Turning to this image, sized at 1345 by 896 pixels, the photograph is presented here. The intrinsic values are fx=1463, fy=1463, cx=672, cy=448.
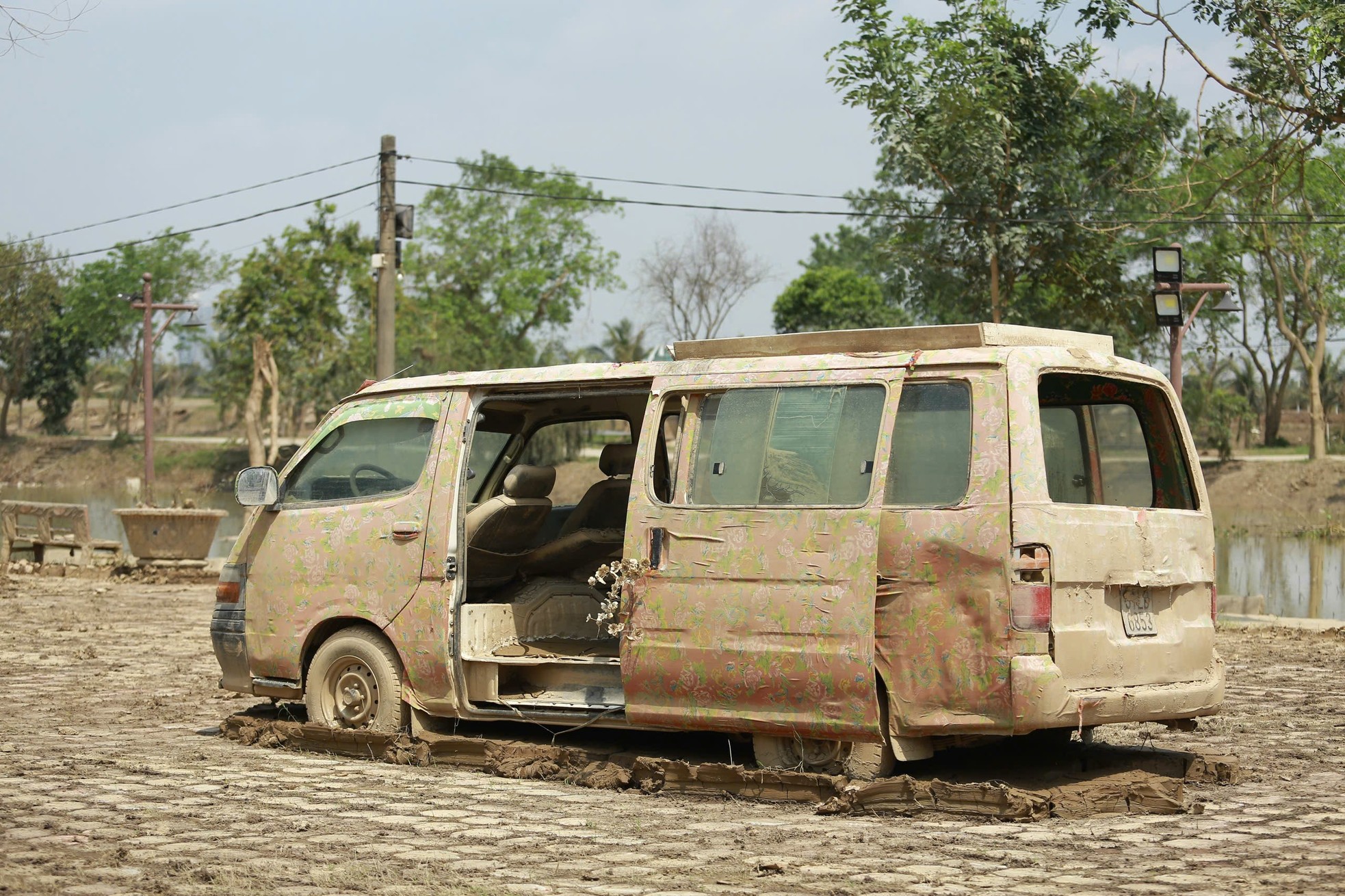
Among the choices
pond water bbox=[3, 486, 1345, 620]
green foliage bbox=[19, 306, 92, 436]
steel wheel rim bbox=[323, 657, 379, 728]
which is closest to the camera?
steel wheel rim bbox=[323, 657, 379, 728]

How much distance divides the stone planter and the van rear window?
54.0 feet

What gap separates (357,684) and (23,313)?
72.3 metres

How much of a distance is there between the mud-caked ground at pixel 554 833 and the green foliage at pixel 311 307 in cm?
4881

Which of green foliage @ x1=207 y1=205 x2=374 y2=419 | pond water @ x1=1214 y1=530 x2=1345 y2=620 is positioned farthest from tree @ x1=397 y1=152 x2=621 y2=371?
pond water @ x1=1214 y1=530 x2=1345 y2=620

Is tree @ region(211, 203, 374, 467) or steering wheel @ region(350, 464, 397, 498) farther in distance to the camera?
tree @ region(211, 203, 374, 467)

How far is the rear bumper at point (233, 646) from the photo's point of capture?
8617 mm

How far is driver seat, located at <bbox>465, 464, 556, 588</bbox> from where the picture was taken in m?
8.58

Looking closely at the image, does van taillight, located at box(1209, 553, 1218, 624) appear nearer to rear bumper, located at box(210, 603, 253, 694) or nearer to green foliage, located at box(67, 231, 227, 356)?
rear bumper, located at box(210, 603, 253, 694)

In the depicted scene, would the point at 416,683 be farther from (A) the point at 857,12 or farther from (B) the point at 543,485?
(A) the point at 857,12

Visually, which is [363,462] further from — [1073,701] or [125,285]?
[125,285]

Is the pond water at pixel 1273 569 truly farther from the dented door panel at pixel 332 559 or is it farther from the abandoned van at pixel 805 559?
the dented door panel at pixel 332 559

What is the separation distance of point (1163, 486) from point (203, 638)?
10.1m

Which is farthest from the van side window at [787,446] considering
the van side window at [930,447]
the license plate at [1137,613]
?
the license plate at [1137,613]

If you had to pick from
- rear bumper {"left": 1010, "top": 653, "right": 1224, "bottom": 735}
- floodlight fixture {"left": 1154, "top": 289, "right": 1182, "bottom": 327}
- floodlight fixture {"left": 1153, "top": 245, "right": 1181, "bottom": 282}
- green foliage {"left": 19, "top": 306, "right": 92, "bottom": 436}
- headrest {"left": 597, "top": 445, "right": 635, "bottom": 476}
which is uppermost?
green foliage {"left": 19, "top": 306, "right": 92, "bottom": 436}
